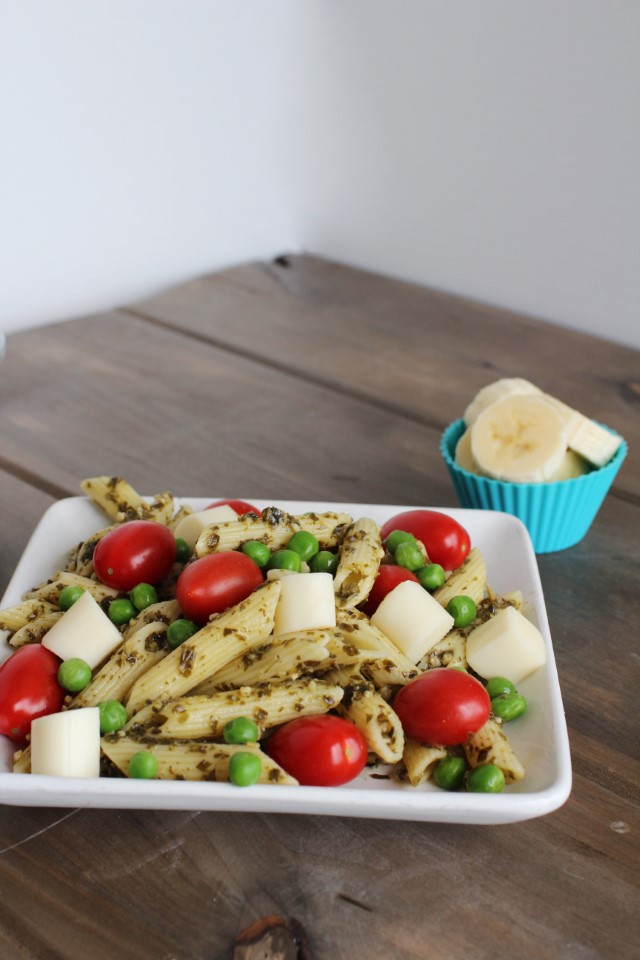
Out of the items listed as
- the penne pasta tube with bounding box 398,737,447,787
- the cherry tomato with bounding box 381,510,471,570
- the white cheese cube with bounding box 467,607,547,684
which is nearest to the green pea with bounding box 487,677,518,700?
the white cheese cube with bounding box 467,607,547,684

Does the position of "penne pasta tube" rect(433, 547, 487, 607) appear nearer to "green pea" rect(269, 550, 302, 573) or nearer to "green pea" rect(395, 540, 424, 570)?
"green pea" rect(395, 540, 424, 570)

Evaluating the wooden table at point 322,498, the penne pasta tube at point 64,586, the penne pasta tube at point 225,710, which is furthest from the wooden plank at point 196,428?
the penne pasta tube at point 225,710

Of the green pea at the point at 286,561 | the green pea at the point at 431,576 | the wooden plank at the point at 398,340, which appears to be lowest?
the wooden plank at the point at 398,340

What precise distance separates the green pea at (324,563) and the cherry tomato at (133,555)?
0.62 ft

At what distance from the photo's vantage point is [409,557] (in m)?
1.30

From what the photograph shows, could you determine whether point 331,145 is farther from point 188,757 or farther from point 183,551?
point 188,757

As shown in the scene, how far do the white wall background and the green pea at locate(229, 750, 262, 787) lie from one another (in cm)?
194

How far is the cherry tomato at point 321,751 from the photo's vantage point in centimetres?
101

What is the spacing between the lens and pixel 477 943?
0.93 metres

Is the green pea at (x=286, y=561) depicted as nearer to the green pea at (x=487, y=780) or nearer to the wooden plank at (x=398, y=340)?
the green pea at (x=487, y=780)

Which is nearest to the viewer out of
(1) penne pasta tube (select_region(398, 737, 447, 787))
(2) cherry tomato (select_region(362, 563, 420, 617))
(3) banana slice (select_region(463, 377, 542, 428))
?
(1) penne pasta tube (select_region(398, 737, 447, 787))

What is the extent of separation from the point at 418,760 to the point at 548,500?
60 cm

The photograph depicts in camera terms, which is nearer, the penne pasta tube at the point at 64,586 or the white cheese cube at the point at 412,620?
the white cheese cube at the point at 412,620

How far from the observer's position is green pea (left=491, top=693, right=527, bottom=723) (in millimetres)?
1121
